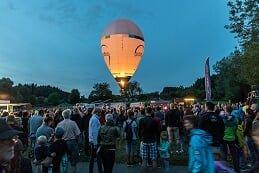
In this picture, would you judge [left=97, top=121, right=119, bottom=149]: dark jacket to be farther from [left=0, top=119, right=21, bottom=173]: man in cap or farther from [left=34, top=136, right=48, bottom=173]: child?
[left=0, top=119, right=21, bottom=173]: man in cap

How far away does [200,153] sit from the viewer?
6.78 meters

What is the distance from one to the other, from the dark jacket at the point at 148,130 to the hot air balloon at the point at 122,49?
A: 8908mm

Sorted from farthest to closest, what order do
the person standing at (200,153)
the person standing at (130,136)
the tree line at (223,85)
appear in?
the tree line at (223,85) < the person standing at (130,136) < the person standing at (200,153)

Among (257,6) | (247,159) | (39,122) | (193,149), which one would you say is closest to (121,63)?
(39,122)

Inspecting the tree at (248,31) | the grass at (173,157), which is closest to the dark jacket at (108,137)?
the grass at (173,157)

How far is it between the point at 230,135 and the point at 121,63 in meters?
9.36

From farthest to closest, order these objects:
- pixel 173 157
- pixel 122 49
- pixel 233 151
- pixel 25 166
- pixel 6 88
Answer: pixel 6 88, pixel 122 49, pixel 173 157, pixel 233 151, pixel 25 166

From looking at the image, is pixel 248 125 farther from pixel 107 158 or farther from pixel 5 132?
pixel 5 132

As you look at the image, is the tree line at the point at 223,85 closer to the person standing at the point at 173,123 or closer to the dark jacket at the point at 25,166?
the person standing at the point at 173,123

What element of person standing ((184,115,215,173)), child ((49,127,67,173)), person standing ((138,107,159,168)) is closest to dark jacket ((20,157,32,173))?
person standing ((184,115,215,173))

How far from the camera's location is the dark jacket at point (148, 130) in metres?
12.1

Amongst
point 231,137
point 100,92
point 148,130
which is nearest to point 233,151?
Result: point 231,137

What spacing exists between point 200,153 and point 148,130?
5.38 m

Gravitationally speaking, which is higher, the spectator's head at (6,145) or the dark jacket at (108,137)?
the spectator's head at (6,145)
